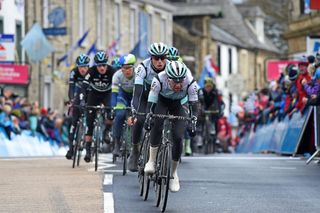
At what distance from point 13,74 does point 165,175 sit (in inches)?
909

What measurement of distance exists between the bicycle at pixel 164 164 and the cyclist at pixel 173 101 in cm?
9

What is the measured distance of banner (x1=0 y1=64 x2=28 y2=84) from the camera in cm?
3553

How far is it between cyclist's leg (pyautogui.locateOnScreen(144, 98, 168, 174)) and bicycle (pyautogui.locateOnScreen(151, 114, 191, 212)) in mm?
129

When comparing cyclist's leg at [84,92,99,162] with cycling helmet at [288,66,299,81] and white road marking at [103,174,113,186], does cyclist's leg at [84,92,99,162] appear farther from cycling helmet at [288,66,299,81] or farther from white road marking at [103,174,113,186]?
cycling helmet at [288,66,299,81]

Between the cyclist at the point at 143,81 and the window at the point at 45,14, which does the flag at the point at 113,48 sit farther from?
the cyclist at the point at 143,81

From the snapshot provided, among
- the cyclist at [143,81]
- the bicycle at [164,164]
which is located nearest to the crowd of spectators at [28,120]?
the cyclist at [143,81]

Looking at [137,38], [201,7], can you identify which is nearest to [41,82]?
[137,38]

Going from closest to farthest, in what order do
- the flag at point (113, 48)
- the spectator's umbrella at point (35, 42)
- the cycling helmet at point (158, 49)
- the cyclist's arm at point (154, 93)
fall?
the cyclist's arm at point (154, 93)
the cycling helmet at point (158, 49)
the spectator's umbrella at point (35, 42)
the flag at point (113, 48)

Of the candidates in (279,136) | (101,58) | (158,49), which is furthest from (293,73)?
(158,49)

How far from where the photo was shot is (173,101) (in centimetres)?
1490

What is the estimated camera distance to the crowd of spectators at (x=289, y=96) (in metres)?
23.0

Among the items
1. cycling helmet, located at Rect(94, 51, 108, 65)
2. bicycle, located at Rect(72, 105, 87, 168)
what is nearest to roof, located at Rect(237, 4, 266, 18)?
bicycle, located at Rect(72, 105, 87, 168)

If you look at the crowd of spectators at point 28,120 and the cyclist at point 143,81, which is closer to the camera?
the cyclist at point 143,81

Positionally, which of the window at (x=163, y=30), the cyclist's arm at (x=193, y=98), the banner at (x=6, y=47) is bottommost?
the cyclist's arm at (x=193, y=98)
